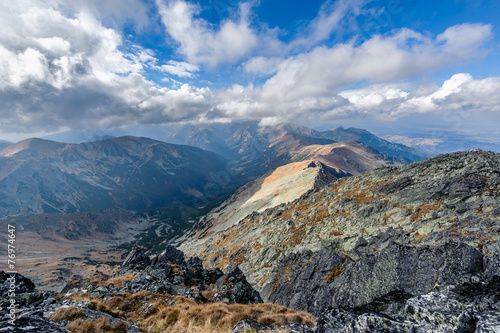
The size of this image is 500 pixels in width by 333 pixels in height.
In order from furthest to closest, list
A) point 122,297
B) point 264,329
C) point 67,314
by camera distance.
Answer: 1. point 122,297
2. point 67,314
3. point 264,329

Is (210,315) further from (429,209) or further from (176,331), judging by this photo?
(429,209)

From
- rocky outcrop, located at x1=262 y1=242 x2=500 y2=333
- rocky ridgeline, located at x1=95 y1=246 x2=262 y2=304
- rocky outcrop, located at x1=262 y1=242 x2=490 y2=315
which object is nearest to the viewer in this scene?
rocky outcrop, located at x1=262 y1=242 x2=500 y2=333

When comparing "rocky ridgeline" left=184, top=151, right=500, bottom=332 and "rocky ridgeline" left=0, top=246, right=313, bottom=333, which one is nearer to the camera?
"rocky ridgeline" left=184, top=151, right=500, bottom=332

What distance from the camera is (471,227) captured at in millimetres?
22703

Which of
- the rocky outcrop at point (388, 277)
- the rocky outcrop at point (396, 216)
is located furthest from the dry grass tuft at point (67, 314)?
the rocky outcrop at point (396, 216)

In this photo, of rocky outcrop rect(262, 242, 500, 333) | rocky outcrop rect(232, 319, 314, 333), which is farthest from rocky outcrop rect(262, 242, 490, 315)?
rocky outcrop rect(232, 319, 314, 333)

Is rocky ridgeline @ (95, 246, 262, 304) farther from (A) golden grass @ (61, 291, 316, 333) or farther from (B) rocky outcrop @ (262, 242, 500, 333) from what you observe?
(B) rocky outcrop @ (262, 242, 500, 333)

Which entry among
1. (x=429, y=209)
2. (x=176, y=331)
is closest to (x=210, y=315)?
(x=176, y=331)

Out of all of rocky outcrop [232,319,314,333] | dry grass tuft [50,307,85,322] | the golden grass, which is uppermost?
dry grass tuft [50,307,85,322]

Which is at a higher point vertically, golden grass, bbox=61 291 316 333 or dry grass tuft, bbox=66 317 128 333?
dry grass tuft, bbox=66 317 128 333

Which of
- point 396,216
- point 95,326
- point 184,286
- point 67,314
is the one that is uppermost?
point 67,314

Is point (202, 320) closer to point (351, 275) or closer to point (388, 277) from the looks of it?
point (388, 277)

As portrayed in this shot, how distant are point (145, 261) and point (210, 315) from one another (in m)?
33.9

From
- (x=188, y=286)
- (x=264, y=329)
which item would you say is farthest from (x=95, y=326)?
(x=188, y=286)
